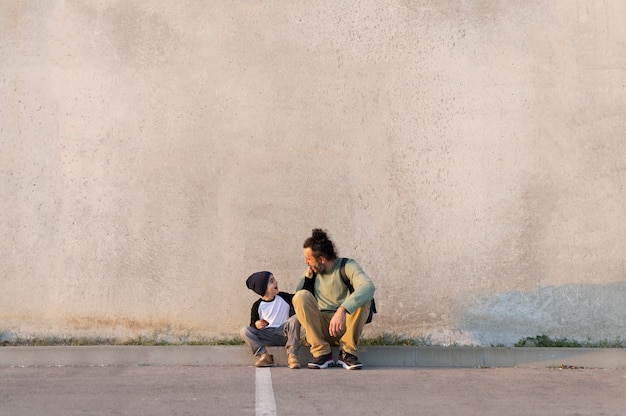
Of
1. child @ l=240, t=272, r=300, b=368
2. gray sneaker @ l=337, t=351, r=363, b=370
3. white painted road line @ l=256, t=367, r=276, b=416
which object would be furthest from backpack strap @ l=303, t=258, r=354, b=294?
white painted road line @ l=256, t=367, r=276, b=416

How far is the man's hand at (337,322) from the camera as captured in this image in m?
9.20

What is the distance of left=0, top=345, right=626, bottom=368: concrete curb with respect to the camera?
31.9 feet

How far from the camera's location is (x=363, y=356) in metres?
9.88

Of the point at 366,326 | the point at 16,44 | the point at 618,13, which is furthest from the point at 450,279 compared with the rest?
the point at 16,44

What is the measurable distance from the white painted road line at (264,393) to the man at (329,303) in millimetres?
568

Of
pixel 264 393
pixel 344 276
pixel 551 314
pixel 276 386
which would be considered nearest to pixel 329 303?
pixel 344 276

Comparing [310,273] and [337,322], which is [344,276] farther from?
[337,322]

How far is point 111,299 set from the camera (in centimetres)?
1048

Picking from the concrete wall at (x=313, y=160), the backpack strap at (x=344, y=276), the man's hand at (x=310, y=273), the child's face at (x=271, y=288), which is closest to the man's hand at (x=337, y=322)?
the backpack strap at (x=344, y=276)

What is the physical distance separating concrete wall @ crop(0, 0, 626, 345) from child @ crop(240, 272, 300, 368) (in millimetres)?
690

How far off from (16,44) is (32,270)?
2.37m

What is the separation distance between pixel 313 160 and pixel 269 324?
190 cm

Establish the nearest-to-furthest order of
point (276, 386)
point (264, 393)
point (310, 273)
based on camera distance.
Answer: point (264, 393), point (276, 386), point (310, 273)

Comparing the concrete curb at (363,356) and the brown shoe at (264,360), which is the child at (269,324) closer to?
the brown shoe at (264,360)
